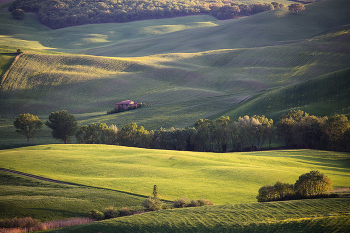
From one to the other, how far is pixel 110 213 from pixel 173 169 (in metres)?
15.8

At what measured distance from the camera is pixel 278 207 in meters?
22.6

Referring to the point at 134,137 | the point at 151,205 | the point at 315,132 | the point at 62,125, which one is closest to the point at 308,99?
the point at 315,132

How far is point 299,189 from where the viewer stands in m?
27.0

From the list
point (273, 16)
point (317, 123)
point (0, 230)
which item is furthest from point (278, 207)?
point (273, 16)

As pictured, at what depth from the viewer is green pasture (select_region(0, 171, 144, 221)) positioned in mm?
24844

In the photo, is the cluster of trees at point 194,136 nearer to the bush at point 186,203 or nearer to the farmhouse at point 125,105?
the farmhouse at point 125,105

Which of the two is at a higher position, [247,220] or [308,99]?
[308,99]

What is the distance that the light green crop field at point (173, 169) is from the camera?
106 feet

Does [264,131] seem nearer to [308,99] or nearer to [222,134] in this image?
[222,134]

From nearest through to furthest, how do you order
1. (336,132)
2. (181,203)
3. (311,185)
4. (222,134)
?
(181,203) < (311,185) < (336,132) < (222,134)

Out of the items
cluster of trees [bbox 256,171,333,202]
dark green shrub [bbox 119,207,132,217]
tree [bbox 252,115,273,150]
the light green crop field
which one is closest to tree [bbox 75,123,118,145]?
the light green crop field

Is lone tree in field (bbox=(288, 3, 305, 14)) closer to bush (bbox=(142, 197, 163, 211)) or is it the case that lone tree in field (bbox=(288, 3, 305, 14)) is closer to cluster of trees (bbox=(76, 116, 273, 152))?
cluster of trees (bbox=(76, 116, 273, 152))

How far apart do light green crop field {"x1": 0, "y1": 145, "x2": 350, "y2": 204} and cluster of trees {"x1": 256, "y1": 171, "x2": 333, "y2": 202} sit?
2.60 meters

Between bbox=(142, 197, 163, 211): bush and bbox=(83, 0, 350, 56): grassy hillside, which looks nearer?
bbox=(142, 197, 163, 211): bush
